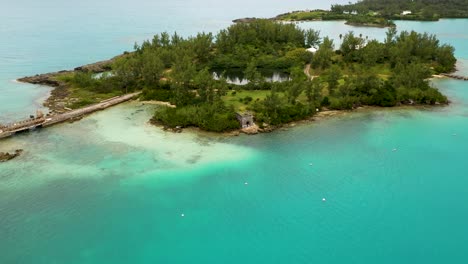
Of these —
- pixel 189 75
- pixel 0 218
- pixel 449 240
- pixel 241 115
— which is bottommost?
pixel 449 240

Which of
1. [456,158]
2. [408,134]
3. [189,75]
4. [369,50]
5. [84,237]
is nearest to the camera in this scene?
[84,237]

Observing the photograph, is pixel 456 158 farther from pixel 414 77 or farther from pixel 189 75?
pixel 189 75

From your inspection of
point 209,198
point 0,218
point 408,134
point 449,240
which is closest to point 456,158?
point 408,134

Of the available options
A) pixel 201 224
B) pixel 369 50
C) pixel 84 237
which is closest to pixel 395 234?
pixel 201 224

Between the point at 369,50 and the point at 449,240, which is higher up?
the point at 369,50

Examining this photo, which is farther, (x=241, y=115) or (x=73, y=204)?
(x=241, y=115)

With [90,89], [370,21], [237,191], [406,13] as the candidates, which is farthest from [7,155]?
[406,13]

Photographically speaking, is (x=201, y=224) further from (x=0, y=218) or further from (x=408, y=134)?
(x=408, y=134)

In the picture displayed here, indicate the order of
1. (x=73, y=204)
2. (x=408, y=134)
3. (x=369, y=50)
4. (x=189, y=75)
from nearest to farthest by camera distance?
(x=73, y=204) < (x=408, y=134) < (x=189, y=75) < (x=369, y=50)
